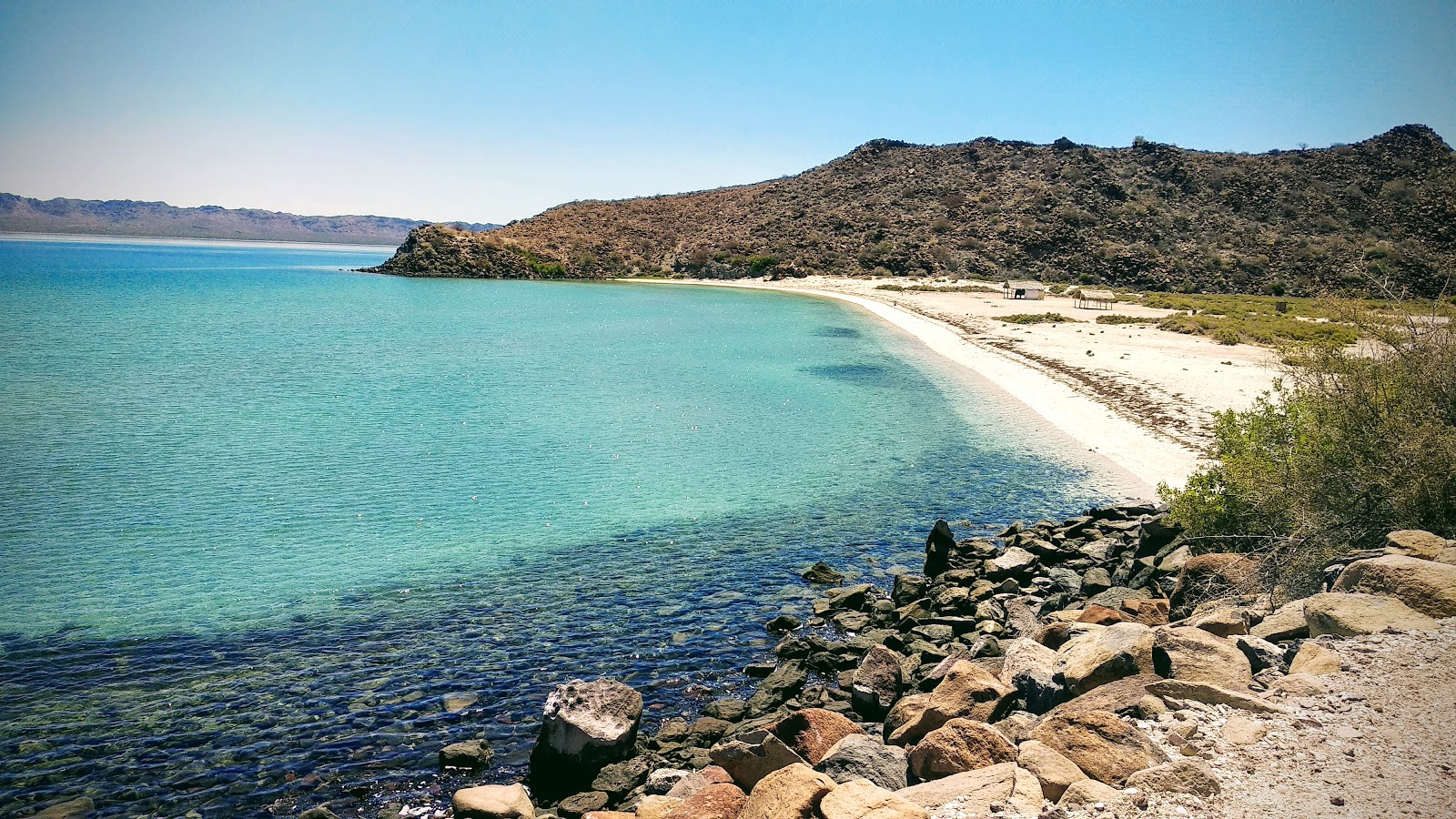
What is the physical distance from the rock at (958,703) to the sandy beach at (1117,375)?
12909 millimetres

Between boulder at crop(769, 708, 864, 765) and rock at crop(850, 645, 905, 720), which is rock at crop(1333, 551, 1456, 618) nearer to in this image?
rock at crop(850, 645, 905, 720)

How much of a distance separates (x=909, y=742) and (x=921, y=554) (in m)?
7.77

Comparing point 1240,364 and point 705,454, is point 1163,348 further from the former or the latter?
point 705,454

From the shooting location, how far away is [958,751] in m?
6.35

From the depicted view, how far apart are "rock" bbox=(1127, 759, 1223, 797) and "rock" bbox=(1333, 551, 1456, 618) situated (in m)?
3.39

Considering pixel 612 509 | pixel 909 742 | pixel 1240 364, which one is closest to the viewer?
pixel 909 742

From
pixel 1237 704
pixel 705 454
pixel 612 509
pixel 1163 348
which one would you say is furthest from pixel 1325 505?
pixel 1163 348

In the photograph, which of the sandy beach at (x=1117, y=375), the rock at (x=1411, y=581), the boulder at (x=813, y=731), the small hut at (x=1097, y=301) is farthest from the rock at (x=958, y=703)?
the small hut at (x=1097, y=301)

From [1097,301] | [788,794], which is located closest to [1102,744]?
[788,794]

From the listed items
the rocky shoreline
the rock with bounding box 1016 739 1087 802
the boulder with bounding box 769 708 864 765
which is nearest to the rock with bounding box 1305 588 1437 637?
the rocky shoreline

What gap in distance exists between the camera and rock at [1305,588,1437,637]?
22.0 feet

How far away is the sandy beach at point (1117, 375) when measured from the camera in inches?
863

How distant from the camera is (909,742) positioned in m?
7.55

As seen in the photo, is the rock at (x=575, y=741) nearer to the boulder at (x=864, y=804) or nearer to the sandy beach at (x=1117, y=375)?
the boulder at (x=864, y=804)
